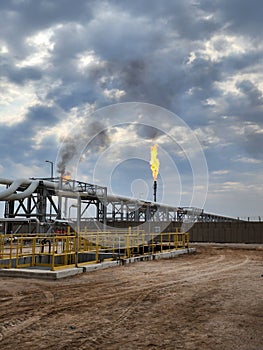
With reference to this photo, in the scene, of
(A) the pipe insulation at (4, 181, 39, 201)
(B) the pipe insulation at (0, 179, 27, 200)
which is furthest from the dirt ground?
(A) the pipe insulation at (4, 181, 39, 201)

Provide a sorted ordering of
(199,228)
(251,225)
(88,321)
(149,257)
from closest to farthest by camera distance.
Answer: (88,321), (149,257), (251,225), (199,228)

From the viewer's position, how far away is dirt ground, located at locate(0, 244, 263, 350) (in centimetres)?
608

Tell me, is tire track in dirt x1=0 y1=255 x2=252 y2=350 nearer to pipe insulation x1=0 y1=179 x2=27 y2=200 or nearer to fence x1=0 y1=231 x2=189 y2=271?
fence x1=0 y1=231 x2=189 y2=271

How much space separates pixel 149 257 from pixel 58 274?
8.32 m

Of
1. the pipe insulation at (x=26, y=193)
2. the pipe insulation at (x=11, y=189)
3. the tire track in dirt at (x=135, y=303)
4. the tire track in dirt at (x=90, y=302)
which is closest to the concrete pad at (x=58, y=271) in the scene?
the tire track in dirt at (x=90, y=302)

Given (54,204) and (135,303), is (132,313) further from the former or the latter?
(54,204)

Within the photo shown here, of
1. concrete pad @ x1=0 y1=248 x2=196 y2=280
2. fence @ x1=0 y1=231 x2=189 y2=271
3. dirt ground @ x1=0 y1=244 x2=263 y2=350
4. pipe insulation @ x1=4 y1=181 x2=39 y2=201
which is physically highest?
pipe insulation @ x1=4 y1=181 x2=39 y2=201

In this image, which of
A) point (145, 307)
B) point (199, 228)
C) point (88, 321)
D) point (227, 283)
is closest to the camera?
point (88, 321)

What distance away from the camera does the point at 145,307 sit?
850cm

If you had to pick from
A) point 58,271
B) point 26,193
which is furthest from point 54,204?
point 58,271

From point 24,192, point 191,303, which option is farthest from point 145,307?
point 24,192

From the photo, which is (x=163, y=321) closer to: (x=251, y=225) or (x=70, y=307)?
(x=70, y=307)

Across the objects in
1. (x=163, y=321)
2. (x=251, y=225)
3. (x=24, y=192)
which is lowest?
(x=163, y=321)

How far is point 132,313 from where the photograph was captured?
7.91 metres
